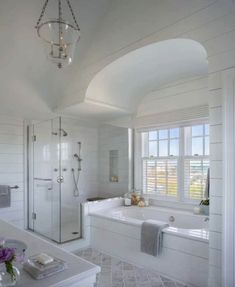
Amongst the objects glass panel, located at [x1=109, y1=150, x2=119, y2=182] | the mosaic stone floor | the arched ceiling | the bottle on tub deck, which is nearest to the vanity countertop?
the mosaic stone floor

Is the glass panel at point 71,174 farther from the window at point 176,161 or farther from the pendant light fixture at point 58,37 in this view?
the pendant light fixture at point 58,37

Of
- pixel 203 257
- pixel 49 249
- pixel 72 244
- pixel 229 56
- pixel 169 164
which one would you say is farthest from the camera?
→ pixel 169 164

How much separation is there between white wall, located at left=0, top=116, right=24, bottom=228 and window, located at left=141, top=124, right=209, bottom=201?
227 cm

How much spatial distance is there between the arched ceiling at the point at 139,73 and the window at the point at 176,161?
0.81 metres

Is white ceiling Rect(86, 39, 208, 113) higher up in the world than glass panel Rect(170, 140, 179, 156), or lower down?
higher up

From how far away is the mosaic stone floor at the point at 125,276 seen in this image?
273 cm

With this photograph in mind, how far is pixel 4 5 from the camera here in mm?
2842

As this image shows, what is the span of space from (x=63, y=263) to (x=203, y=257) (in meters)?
1.87

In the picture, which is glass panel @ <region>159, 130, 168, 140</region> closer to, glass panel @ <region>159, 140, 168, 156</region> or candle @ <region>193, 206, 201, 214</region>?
glass panel @ <region>159, 140, 168, 156</region>

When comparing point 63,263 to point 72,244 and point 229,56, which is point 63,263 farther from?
point 72,244

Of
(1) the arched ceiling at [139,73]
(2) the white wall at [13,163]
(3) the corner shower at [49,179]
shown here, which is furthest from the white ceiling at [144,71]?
(2) the white wall at [13,163]

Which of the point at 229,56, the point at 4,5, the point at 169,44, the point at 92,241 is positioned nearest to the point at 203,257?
the point at 92,241

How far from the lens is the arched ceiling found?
2.93 metres

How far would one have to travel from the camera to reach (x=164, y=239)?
9.63 feet
